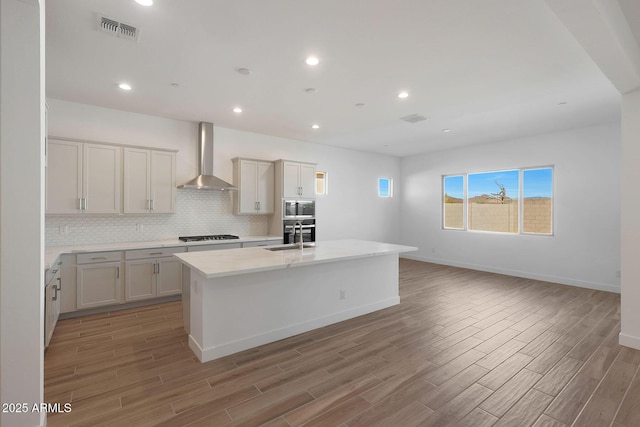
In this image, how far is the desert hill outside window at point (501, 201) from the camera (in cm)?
623

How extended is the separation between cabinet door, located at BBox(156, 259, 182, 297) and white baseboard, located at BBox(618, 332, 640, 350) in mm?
5673

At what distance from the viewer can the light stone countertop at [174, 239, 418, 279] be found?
9.14ft

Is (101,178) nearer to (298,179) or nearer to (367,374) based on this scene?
(298,179)

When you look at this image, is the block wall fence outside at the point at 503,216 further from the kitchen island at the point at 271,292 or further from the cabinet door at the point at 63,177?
the cabinet door at the point at 63,177

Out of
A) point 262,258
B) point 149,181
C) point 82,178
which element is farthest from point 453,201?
point 82,178

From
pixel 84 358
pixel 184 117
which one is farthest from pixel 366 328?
pixel 184 117

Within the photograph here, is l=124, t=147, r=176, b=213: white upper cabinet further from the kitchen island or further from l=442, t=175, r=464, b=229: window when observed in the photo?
l=442, t=175, r=464, b=229: window

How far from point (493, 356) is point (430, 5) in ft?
10.5

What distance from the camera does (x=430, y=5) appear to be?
7.30 ft

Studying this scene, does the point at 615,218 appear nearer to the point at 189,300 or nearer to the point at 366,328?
the point at 366,328

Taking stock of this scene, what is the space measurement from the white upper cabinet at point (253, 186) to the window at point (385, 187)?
12.4 ft

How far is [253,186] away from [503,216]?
18.5 ft

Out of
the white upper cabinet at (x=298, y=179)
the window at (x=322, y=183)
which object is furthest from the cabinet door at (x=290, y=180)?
the window at (x=322, y=183)

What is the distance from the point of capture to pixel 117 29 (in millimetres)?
2533
